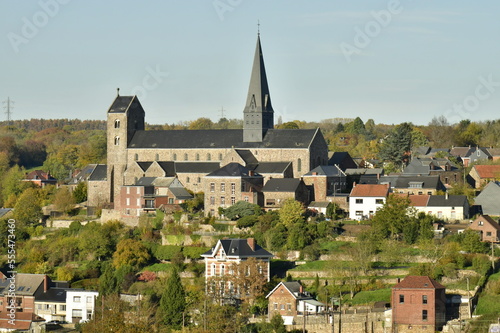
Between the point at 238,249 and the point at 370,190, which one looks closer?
the point at 238,249

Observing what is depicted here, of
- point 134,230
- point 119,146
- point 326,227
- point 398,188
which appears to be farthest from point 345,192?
point 119,146

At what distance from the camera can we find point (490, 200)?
5756 cm

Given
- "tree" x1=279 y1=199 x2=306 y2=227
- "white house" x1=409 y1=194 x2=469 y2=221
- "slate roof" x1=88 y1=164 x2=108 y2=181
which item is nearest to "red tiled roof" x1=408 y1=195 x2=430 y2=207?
"white house" x1=409 y1=194 x2=469 y2=221

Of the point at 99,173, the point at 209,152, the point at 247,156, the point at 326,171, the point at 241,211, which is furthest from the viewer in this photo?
the point at 99,173

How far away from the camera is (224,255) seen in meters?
50.9

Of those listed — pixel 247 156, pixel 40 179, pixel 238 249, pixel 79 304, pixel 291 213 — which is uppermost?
pixel 247 156

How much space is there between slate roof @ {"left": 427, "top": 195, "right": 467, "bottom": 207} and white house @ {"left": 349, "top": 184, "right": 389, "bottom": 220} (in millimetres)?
2776

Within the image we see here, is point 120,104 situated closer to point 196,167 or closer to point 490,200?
point 196,167

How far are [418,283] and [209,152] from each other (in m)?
26.4

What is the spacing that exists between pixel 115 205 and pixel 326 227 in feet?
55.1

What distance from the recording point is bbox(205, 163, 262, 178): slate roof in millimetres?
61553

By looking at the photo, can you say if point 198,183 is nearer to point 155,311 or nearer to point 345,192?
point 345,192

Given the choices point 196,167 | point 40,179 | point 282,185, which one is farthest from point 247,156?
point 40,179

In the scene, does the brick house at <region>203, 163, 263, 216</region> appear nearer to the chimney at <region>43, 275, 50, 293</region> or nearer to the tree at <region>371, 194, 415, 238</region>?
the tree at <region>371, 194, 415, 238</region>
